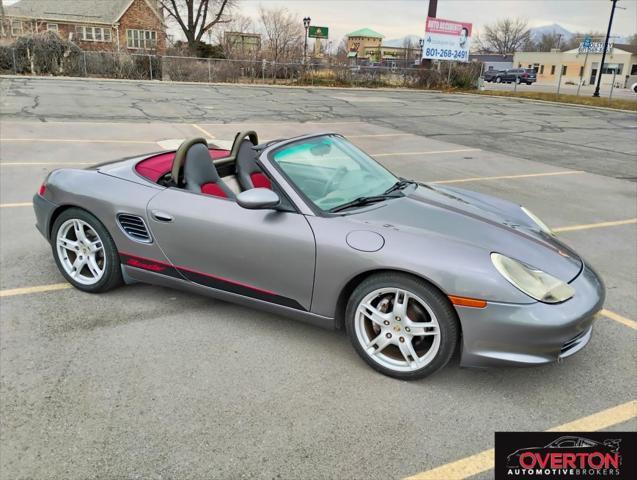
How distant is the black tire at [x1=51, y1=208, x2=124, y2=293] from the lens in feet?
12.3

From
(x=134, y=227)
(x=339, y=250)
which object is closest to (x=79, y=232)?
(x=134, y=227)

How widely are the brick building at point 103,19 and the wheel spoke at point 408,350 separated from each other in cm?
5141

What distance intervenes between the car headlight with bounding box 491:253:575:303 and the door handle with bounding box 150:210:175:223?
209 centimetres

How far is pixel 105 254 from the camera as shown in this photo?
3762mm

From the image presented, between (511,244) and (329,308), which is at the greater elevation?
(511,244)

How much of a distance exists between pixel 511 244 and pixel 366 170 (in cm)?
131

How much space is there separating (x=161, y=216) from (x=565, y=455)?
2.75m

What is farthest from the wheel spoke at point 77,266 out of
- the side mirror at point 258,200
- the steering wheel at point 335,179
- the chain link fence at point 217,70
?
the chain link fence at point 217,70

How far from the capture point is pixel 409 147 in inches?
468

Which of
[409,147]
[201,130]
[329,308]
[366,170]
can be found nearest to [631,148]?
[409,147]

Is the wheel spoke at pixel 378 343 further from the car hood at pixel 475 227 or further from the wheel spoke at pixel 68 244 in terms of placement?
the wheel spoke at pixel 68 244

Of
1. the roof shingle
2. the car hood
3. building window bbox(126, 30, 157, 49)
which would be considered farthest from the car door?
the roof shingle

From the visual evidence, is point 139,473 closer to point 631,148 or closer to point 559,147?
point 559,147

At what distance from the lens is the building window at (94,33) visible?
163 ft
